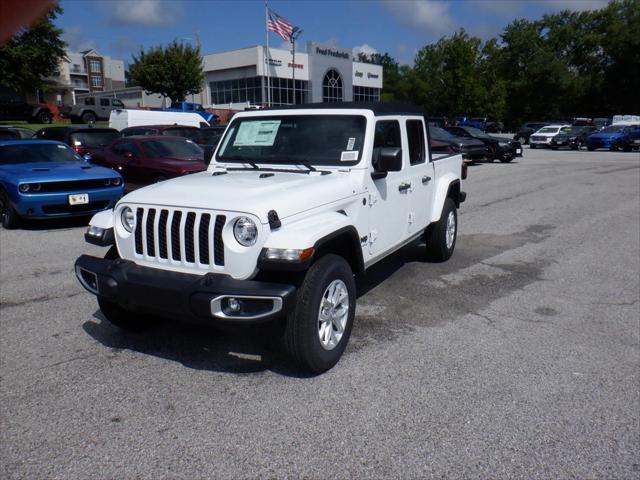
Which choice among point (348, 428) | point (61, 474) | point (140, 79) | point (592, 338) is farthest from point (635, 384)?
point (140, 79)

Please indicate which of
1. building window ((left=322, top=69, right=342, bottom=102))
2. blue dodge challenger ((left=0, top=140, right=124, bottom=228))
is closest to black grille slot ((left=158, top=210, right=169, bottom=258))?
blue dodge challenger ((left=0, top=140, right=124, bottom=228))

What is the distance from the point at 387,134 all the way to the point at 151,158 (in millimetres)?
7089

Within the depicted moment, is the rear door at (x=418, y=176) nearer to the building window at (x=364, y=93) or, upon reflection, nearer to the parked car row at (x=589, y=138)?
the parked car row at (x=589, y=138)

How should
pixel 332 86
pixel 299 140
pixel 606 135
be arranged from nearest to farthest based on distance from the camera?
pixel 299 140
pixel 606 135
pixel 332 86

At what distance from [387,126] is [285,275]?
2204mm

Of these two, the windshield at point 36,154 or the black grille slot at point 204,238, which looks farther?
the windshield at point 36,154

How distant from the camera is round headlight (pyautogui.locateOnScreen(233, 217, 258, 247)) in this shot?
3.72 meters

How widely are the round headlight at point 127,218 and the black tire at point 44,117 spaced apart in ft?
125

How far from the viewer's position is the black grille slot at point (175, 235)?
3.90 m

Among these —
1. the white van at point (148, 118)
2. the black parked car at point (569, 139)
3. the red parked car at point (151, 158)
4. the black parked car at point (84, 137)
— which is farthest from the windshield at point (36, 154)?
the black parked car at point (569, 139)

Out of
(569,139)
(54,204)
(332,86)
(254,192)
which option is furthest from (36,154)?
(332,86)

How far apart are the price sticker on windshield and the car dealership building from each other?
46.4m

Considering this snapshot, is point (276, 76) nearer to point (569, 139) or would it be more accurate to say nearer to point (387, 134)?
point (569, 139)

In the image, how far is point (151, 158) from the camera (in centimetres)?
1127
